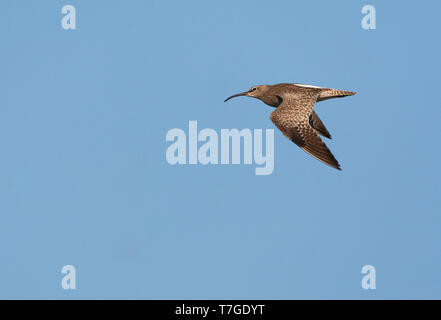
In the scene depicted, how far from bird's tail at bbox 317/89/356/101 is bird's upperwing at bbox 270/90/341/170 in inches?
11.6

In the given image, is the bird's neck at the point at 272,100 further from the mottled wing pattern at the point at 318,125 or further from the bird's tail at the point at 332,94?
the bird's tail at the point at 332,94

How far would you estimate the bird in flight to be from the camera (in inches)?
835

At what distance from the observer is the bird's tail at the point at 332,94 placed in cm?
2381

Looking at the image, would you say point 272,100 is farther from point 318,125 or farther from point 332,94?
point 332,94

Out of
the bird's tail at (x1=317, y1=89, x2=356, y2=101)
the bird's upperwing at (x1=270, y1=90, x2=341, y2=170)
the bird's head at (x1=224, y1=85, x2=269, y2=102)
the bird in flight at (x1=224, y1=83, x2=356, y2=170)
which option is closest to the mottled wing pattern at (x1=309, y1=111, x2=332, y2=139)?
the bird in flight at (x1=224, y1=83, x2=356, y2=170)

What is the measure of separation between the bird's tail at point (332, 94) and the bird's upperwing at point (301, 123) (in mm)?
295

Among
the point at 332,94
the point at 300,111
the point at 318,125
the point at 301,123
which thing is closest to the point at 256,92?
the point at 318,125

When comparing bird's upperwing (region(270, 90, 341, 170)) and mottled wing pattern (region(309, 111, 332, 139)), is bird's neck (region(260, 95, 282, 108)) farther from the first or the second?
mottled wing pattern (region(309, 111, 332, 139))

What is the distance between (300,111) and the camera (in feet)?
74.6

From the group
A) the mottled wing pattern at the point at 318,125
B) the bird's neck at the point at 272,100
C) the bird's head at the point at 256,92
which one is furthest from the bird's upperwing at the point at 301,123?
the bird's head at the point at 256,92

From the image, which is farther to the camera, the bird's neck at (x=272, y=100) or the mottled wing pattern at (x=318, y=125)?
the bird's neck at (x=272, y=100)
